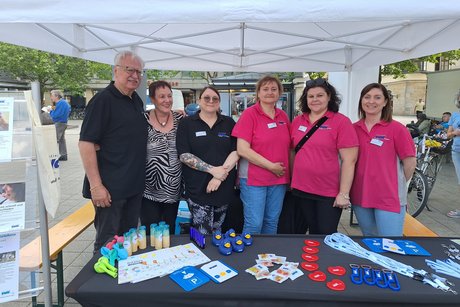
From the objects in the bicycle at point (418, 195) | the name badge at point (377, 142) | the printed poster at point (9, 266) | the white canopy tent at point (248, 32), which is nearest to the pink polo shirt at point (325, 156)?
the name badge at point (377, 142)

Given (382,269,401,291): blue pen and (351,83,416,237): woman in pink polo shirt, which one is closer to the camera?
(382,269,401,291): blue pen

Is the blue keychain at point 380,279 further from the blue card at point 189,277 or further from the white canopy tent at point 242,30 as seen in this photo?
the white canopy tent at point 242,30

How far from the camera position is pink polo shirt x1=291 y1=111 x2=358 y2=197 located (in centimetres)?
224

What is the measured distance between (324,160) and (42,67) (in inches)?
775

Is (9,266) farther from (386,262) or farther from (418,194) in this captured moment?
(418,194)

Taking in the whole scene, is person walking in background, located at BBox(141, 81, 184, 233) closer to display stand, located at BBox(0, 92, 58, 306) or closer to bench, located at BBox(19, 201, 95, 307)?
bench, located at BBox(19, 201, 95, 307)

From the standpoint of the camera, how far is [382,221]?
2.21m

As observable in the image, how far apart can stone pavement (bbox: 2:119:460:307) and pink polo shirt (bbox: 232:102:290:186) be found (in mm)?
1813

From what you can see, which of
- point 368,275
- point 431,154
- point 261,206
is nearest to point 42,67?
point 431,154

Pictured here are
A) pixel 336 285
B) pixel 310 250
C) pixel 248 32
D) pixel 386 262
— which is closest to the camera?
pixel 336 285

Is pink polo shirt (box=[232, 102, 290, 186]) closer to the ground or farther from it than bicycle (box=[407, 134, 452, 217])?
farther from it

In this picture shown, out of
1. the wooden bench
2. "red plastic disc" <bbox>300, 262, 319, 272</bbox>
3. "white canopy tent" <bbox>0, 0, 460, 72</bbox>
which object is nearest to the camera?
"red plastic disc" <bbox>300, 262, 319, 272</bbox>

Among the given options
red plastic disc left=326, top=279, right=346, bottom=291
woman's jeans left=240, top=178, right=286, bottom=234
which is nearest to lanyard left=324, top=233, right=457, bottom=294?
red plastic disc left=326, top=279, right=346, bottom=291

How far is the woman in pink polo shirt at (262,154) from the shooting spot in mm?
2389
